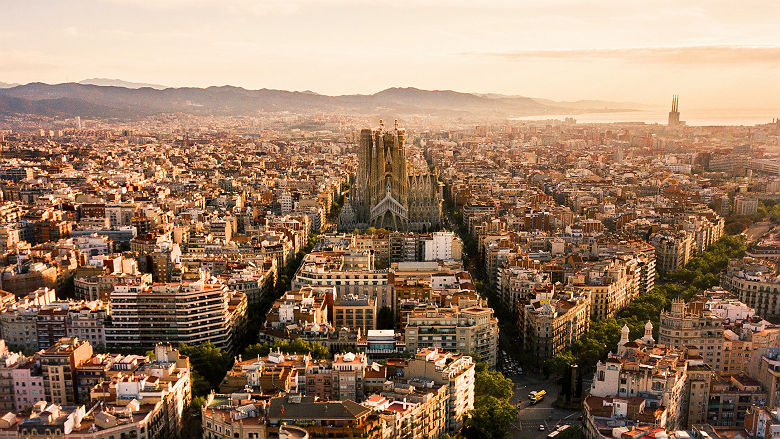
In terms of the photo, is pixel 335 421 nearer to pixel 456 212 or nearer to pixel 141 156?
pixel 456 212

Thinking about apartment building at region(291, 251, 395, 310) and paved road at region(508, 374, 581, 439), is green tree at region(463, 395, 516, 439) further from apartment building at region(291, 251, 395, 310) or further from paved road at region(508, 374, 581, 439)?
apartment building at region(291, 251, 395, 310)

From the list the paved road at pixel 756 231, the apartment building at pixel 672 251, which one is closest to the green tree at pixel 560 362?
the apartment building at pixel 672 251

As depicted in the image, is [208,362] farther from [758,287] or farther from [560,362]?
[758,287]

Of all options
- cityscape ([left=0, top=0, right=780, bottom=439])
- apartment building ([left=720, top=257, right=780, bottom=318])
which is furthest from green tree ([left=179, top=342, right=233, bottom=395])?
apartment building ([left=720, top=257, right=780, bottom=318])

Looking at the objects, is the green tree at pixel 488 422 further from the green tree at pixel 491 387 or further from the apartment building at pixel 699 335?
the apartment building at pixel 699 335

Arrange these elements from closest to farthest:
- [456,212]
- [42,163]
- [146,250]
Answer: [146,250] → [456,212] → [42,163]

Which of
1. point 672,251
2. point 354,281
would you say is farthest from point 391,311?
point 672,251

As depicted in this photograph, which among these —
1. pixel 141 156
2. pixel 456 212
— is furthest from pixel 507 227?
pixel 141 156

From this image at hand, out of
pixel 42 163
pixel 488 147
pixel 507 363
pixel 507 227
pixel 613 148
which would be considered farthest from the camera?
pixel 488 147
